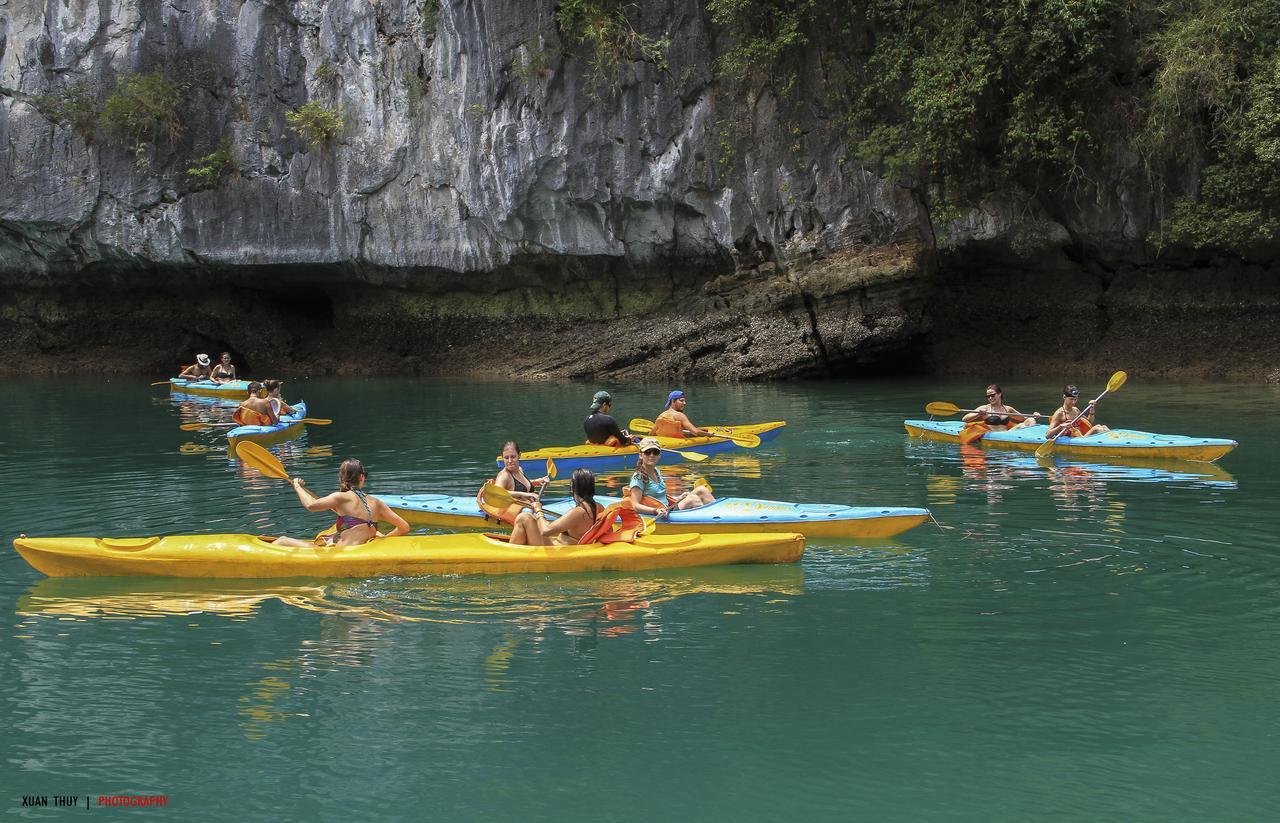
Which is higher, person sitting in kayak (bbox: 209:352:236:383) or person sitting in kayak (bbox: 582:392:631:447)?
person sitting in kayak (bbox: 209:352:236:383)

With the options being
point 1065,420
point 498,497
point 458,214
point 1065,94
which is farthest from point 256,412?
point 1065,94

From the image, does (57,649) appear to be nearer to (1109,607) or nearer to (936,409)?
(1109,607)

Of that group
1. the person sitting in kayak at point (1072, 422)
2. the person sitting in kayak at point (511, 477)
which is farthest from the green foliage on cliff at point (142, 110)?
the person sitting in kayak at point (1072, 422)

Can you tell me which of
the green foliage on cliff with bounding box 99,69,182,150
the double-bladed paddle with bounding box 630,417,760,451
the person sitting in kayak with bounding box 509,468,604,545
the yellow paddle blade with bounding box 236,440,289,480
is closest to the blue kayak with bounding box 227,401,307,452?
the double-bladed paddle with bounding box 630,417,760,451

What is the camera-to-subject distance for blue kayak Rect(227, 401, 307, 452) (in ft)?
46.3

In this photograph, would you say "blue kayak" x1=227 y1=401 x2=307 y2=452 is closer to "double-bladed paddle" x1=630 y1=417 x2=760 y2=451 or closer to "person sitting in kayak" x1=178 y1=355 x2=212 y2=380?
"double-bladed paddle" x1=630 y1=417 x2=760 y2=451

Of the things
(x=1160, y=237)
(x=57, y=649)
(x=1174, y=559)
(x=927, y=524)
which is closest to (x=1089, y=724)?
(x=1174, y=559)

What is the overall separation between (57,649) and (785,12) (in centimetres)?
1744

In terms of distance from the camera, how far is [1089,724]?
5.07 meters

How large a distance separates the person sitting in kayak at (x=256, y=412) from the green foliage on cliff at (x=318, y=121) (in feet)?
37.4

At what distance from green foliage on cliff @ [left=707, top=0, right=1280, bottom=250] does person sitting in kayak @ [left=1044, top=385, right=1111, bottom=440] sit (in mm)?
7478

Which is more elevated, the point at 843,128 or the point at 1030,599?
the point at 843,128

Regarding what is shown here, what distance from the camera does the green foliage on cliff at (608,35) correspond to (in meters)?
22.2

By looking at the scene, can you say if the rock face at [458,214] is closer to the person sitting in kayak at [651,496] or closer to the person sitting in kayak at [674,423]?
the person sitting in kayak at [674,423]
